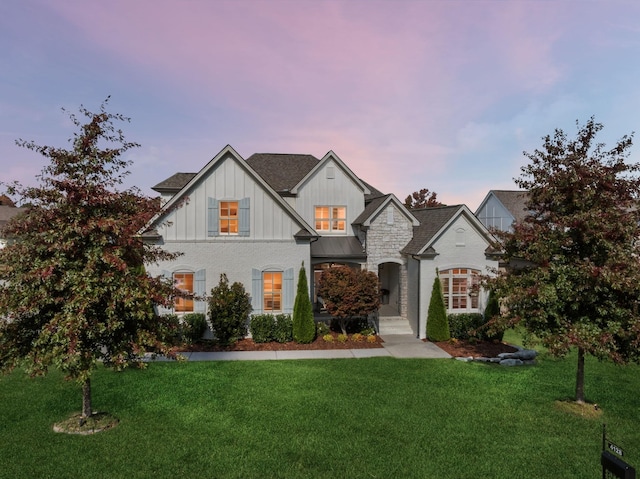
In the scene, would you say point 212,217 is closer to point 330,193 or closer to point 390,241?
point 330,193

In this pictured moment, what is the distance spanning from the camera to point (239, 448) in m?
8.54

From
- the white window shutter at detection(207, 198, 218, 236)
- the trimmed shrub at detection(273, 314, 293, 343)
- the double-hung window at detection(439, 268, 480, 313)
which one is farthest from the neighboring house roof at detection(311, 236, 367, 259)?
the white window shutter at detection(207, 198, 218, 236)

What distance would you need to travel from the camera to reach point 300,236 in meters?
18.5

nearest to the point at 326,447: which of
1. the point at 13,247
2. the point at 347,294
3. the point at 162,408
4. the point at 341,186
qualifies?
the point at 162,408

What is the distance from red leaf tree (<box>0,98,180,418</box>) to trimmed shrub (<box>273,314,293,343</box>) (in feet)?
28.8

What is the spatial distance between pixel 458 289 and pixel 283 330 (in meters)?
8.75

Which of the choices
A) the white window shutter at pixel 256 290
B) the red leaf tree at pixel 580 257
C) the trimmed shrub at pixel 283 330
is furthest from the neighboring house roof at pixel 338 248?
the red leaf tree at pixel 580 257

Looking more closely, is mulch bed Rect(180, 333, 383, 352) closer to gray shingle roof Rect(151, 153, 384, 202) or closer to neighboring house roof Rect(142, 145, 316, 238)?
neighboring house roof Rect(142, 145, 316, 238)

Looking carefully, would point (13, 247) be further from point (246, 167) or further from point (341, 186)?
point (341, 186)

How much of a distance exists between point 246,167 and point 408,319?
1117 centimetres

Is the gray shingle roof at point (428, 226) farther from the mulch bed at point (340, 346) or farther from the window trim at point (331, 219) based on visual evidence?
the mulch bed at point (340, 346)

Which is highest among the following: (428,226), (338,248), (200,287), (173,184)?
(173,184)

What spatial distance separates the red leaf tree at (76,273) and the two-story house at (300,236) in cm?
748

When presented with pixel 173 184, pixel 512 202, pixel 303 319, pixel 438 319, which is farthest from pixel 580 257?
pixel 512 202
